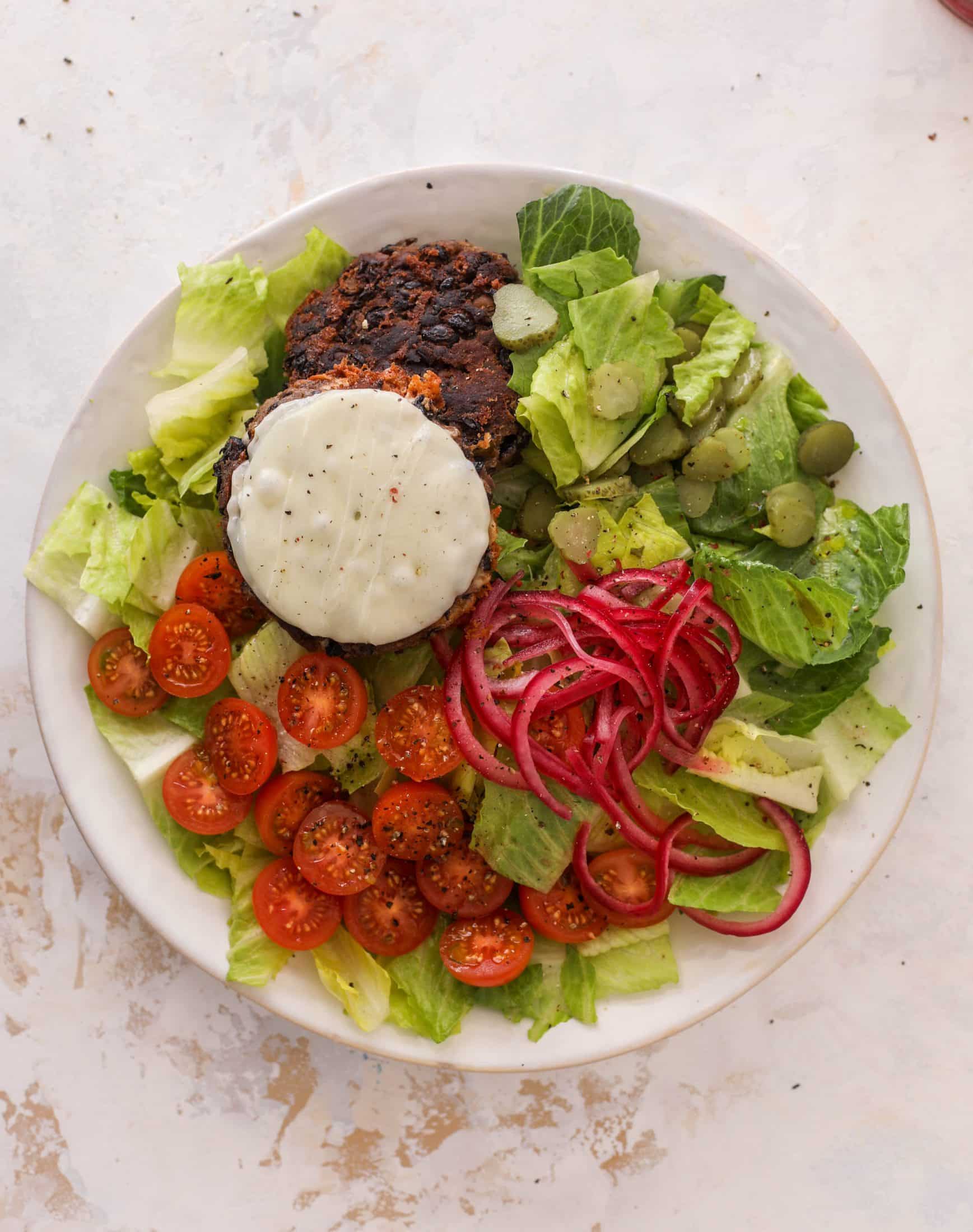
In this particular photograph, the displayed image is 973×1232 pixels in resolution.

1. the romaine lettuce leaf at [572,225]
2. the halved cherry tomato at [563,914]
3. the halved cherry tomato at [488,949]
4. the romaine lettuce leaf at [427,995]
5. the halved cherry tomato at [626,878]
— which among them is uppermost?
the romaine lettuce leaf at [572,225]

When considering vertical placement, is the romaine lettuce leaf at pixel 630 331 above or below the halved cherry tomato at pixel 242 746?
above

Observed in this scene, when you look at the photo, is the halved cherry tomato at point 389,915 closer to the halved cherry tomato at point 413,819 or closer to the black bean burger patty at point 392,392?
the halved cherry tomato at point 413,819

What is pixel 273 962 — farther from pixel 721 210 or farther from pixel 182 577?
pixel 721 210

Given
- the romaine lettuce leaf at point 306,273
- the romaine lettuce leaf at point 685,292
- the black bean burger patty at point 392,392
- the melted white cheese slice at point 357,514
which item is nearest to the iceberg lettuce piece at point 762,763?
the black bean burger patty at point 392,392

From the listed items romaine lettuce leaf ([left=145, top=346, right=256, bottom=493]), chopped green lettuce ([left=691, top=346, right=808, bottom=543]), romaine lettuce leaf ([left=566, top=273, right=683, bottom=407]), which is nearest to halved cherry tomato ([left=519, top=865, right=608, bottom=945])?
chopped green lettuce ([left=691, top=346, right=808, bottom=543])

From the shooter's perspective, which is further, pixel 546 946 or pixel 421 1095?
pixel 421 1095

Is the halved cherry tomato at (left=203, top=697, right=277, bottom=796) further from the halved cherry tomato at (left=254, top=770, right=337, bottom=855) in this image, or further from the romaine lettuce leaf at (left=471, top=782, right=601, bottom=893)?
the romaine lettuce leaf at (left=471, top=782, right=601, bottom=893)

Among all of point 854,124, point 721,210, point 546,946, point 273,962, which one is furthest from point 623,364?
point 273,962
